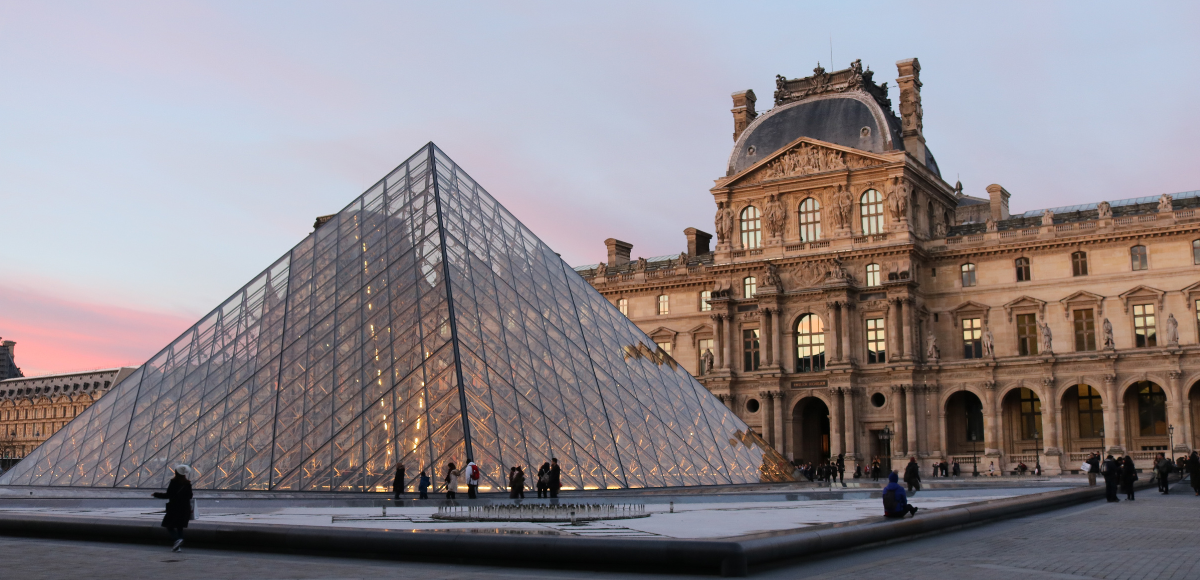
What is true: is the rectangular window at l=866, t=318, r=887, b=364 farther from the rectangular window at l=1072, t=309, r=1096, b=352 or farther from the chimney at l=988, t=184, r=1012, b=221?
the chimney at l=988, t=184, r=1012, b=221

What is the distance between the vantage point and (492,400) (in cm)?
2072

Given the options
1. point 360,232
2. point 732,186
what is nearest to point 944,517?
point 360,232

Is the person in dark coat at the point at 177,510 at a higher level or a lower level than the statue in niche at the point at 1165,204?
lower

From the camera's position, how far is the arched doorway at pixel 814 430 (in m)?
48.3

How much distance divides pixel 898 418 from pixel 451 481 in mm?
28997

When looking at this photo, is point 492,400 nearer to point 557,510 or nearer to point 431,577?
point 557,510

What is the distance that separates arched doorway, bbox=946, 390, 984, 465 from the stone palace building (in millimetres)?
89

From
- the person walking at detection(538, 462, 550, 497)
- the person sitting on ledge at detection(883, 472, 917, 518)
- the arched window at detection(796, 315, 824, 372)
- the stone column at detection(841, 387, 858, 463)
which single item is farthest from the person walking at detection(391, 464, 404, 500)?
the arched window at detection(796, 315, 824, 372)

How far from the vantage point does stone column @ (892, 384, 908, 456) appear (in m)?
43.5

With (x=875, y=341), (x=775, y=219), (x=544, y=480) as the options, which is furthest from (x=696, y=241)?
(x=544, y=480)

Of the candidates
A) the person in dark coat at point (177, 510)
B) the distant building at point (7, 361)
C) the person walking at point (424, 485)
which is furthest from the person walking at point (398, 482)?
the distant building at point (7, 361)

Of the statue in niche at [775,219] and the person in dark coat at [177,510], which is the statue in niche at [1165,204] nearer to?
the statue in niche at [775,219]

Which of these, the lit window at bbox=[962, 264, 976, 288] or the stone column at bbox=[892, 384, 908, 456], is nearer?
the stone column at bbox=[892, 384, 908, 456]

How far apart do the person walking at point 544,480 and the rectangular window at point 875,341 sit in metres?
28.3
